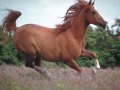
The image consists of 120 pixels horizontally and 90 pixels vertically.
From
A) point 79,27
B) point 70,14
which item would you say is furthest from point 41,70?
point 70,14

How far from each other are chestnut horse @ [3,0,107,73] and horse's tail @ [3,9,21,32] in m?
0.65

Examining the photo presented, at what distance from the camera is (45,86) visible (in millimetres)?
10805

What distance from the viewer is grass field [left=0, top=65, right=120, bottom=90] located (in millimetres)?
10820

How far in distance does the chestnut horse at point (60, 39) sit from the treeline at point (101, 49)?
3.05 m

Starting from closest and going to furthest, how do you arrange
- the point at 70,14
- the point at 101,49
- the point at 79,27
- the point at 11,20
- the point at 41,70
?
the point at 41,70
the point at 79,27
the point at 70,14
the point at 11,20
the point at 101,49

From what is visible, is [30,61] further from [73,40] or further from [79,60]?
[79,60]

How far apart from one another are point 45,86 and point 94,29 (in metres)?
8.10

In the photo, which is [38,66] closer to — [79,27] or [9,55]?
[79,27]

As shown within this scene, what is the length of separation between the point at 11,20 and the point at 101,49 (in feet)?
13.3

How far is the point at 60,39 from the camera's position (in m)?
13.5

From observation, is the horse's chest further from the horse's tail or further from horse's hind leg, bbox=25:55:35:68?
the horse's tail

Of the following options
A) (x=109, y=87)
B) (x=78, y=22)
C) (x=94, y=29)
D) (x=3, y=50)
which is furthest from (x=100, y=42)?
(x=109, y=87)

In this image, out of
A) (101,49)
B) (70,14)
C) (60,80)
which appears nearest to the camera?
(60,80)

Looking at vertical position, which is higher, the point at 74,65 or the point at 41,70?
the point at 74,65
